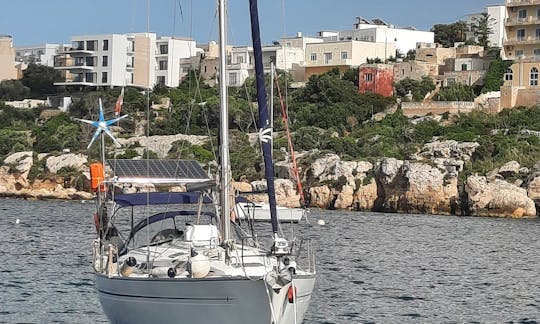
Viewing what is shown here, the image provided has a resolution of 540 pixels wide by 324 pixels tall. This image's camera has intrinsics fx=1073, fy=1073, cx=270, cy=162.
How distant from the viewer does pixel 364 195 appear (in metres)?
64.1

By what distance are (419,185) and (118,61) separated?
54.0m

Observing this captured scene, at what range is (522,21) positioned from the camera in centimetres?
8950

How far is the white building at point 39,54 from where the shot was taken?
427ft

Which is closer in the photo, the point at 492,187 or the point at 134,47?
the point at 492,187

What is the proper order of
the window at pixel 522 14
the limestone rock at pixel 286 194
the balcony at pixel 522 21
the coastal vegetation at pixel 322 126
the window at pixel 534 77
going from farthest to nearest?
the window at pixel 522 14, the balcony at pixel 522 21, the window at pixel 534 77, the coastal vegetation at pixel 322 126, the limestone rock at pixel 286 194

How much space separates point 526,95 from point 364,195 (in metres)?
23.6

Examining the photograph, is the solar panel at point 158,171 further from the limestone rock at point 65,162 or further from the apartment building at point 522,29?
the apartment building at point 522,29

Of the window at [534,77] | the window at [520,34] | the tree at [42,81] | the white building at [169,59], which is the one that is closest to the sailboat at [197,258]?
the window at [534,77]

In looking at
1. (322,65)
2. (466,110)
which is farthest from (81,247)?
(322,65)

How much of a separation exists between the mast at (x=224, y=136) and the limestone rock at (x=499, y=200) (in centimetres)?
4242

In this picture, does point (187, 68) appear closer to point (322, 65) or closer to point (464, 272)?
point (322, 65)

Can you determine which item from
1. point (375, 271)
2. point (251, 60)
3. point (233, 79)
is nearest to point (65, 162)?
Result: point (233, 79)

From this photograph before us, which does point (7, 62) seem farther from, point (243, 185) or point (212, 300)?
point (212, 300)

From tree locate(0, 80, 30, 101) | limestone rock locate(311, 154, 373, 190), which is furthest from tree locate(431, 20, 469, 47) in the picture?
limestone rock locate(311, 154, 373, 190)
